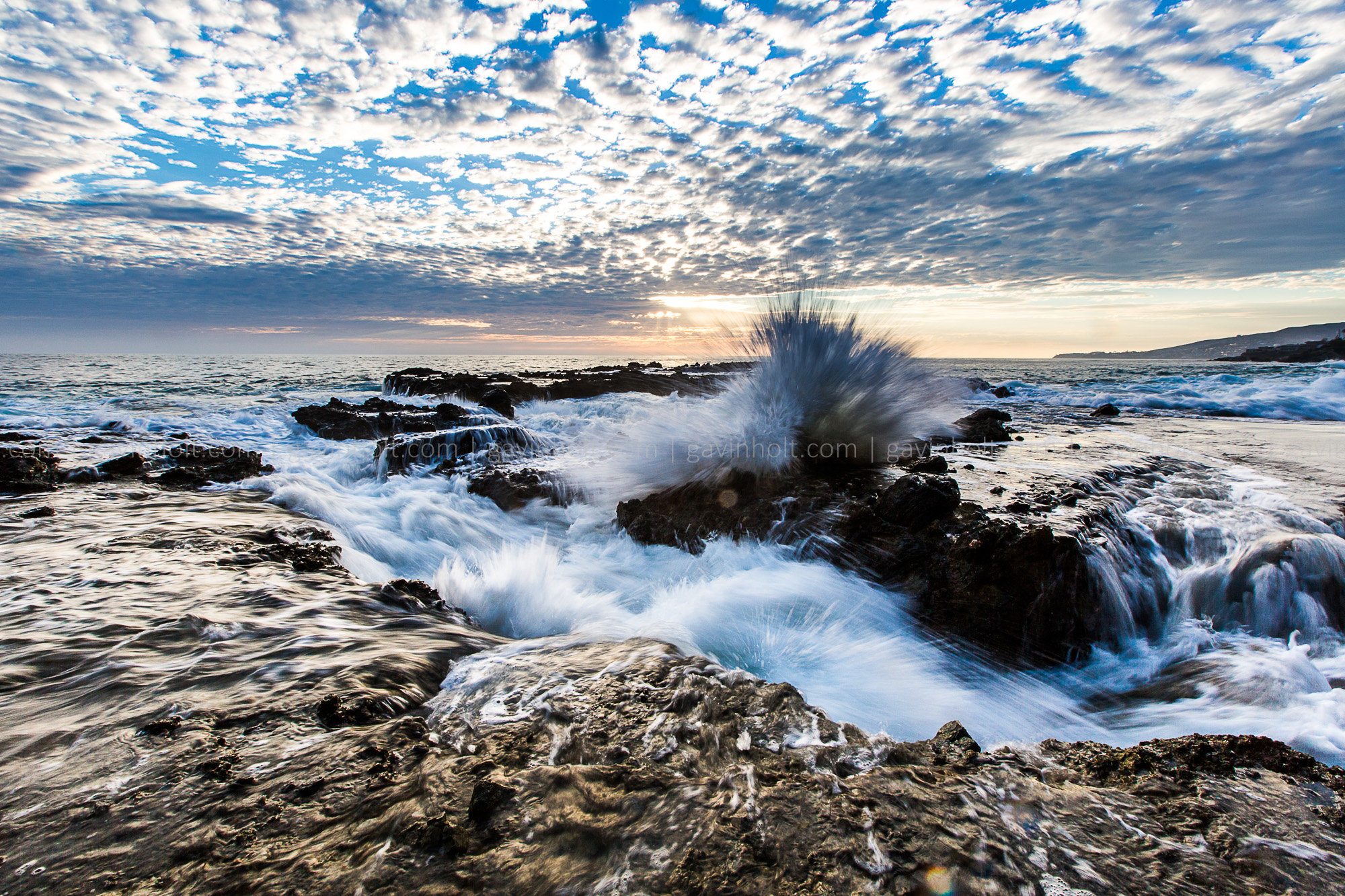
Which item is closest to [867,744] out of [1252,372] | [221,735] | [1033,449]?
[221,735]

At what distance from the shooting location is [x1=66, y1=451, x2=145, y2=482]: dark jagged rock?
613 centimetres

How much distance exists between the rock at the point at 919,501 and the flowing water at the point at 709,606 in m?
0.57

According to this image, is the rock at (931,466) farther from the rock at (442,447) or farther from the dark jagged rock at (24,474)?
the dark jagged rock at (24,474)

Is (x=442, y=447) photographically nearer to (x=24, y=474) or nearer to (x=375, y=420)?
(x=24, y=474)

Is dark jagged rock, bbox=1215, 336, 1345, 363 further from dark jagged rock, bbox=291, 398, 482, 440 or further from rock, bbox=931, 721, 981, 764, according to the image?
rock, bbox=931, 721, 981, 764

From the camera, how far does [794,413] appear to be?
4871 millimetres

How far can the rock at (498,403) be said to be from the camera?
14.8m

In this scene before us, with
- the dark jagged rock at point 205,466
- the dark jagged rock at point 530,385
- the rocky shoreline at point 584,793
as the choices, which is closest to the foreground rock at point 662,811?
the rocky shoreline at point 584,793

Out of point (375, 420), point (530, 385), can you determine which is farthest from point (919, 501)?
point (530, 385)

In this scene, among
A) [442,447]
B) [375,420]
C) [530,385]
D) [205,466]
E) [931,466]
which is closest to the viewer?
[931,466]

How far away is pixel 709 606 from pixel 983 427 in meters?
6.55

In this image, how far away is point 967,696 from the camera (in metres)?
2.65

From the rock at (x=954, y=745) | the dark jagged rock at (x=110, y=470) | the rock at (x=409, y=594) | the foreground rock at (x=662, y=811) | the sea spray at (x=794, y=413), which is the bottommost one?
the rock at (x=409, y=594)

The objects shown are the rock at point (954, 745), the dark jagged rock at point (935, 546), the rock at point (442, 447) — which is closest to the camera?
the rock at point (954, 745)
